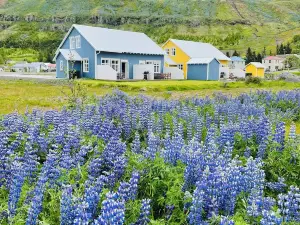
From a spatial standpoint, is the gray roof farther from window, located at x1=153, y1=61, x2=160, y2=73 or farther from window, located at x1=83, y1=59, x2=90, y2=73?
window, located at x1=83, y1=59, x2=90, y2=73

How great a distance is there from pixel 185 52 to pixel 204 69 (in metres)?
4.63

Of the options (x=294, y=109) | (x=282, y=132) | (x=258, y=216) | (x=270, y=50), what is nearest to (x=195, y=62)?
(x=294, y=109)

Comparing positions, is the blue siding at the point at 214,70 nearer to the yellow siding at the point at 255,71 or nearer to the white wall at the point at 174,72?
the white wall at the point at 174,72

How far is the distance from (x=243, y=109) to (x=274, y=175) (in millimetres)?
4654

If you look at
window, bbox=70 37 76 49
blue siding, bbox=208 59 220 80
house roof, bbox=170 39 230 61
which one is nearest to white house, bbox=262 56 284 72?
house roof, bbox=170 39 230 61

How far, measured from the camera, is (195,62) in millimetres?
42625

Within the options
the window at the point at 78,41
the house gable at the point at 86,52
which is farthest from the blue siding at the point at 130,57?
the window at the point at 78,41

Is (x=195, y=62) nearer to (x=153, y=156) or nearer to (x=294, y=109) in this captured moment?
(x=294, y=109)

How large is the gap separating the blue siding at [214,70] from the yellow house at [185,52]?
10.9 feet

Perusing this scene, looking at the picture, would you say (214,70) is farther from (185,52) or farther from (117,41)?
(117,41)

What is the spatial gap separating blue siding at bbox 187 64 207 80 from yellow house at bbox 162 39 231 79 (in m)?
0.78

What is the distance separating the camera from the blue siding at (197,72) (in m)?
41.8

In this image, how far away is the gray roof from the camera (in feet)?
116

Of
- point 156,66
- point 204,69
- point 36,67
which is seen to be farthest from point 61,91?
point 36,67
